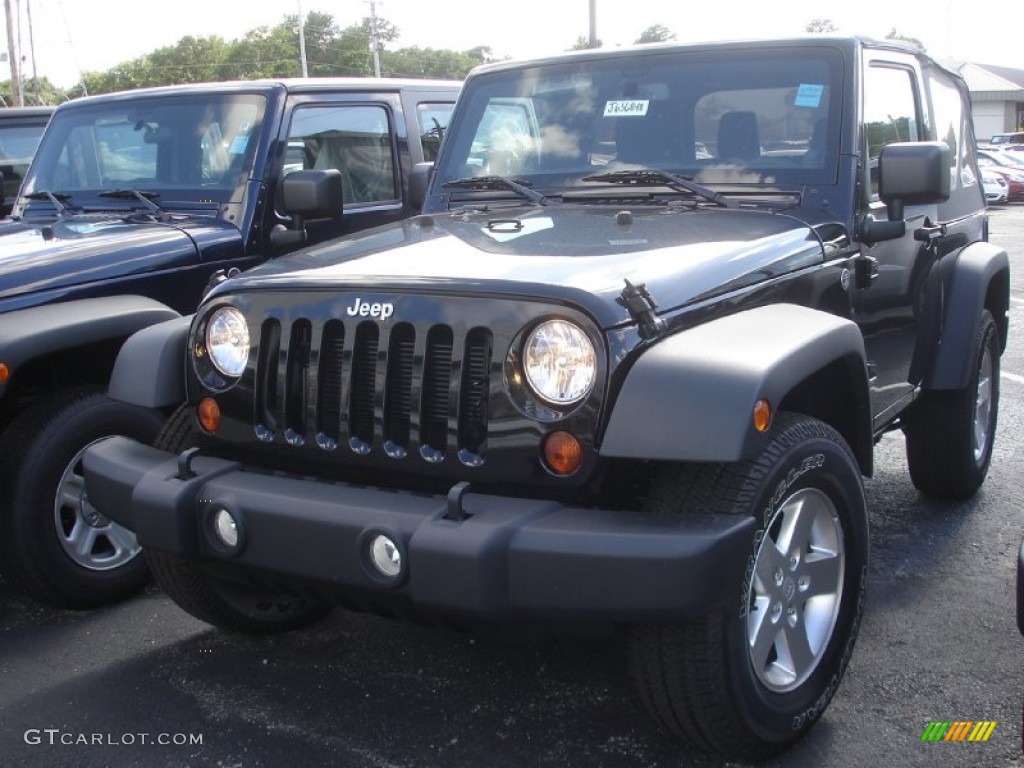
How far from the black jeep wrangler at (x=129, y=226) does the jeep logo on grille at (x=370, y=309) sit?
134 centimetres

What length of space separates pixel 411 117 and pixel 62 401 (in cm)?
256

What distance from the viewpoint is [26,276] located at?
4.05 meters

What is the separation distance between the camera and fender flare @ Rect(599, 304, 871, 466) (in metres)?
2.46

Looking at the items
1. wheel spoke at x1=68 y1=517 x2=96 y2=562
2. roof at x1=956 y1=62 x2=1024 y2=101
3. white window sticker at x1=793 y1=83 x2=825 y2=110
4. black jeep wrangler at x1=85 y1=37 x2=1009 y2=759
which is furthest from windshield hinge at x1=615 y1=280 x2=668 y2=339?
roof at x1=956 y1=62 x2=1024 y2=101

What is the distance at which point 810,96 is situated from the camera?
380 cm

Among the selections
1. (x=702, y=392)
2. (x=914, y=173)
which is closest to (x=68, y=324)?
(x=702, y=392)

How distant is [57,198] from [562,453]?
3720mm

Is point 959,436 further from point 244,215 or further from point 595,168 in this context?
→ point 244,215

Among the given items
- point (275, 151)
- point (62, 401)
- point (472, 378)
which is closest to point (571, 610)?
point (472, 378)

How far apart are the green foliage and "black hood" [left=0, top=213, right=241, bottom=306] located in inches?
2095

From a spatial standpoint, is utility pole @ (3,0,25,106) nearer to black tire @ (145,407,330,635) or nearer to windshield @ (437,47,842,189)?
windshield @ (437,47,842,189)

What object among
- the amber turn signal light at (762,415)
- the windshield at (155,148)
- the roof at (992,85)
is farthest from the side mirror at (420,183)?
the roof at (992,85)

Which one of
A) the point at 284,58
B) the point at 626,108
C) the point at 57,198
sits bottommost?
the point at 57,198

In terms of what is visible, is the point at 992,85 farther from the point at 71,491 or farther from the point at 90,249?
the point at 71,491
